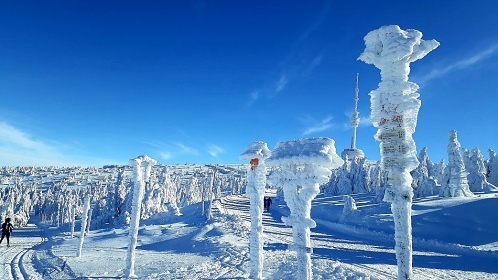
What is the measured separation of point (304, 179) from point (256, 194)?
165 inches

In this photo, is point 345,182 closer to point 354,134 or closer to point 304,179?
point 354,134

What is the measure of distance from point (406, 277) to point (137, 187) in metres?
12.9

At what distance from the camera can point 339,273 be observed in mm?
15805

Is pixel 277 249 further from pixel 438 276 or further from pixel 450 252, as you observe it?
pixel 450 252

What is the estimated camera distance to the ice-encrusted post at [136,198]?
16031 mm

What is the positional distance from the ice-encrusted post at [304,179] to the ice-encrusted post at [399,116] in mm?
2038

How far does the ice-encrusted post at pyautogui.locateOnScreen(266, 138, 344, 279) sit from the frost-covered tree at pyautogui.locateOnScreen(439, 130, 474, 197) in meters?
43.8

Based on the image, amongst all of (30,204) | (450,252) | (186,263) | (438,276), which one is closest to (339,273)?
(438,276)

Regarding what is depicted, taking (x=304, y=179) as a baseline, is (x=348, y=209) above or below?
below

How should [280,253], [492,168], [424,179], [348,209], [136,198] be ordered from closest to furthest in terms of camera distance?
[136,198], [280,253], [348,209], [424,179], [492,168]

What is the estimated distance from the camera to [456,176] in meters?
46.2

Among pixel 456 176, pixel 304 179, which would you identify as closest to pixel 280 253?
pixel 304 179

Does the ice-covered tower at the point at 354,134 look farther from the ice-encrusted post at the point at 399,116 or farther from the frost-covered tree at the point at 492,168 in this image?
the ice-encrusted post at the point at 399,116

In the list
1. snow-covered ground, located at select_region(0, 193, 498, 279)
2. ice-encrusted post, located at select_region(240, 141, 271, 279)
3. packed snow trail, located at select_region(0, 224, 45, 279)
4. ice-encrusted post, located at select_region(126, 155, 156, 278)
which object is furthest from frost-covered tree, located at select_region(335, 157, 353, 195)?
ice-encrusted post, located at select_region(126, 155, 156, 278)
